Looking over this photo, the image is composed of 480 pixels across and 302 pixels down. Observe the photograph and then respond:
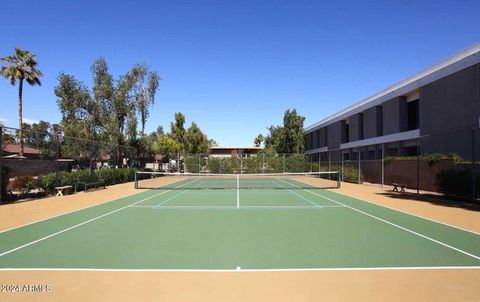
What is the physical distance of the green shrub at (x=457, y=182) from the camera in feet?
58.5

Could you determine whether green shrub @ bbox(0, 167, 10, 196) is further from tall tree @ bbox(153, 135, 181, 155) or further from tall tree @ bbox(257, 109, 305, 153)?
tall tree @ bbox(257, 109, 305, 153)

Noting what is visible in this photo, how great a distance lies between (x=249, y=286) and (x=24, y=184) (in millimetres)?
16663

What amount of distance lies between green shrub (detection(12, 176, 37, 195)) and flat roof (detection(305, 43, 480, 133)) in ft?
81.5

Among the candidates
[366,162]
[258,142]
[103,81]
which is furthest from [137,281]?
[258,142]

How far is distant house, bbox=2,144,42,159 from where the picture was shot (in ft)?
57.4

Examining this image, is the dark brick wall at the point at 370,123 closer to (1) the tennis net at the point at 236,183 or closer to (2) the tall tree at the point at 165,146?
(1) the tennis net at the point at 236,183

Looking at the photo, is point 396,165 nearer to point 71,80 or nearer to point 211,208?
point 211,208

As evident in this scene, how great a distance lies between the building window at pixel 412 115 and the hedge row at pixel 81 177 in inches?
959

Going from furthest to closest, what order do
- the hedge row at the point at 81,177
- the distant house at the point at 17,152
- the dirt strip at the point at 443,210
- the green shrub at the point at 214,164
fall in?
1. the green shrub at the point at 214,164
2. the hedge row at the point at 81,177
3. the distant house at the point at 17,152
4. the dirt strip at the point at 443,210

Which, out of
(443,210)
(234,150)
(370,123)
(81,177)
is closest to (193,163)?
(370,123)

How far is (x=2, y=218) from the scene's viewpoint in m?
13.2

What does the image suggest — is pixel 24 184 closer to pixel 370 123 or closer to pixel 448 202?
pixel 448 202

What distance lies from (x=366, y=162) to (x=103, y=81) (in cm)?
2399

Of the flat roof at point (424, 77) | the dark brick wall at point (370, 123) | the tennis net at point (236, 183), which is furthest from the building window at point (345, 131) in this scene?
the tennis net at point (236, 183)
